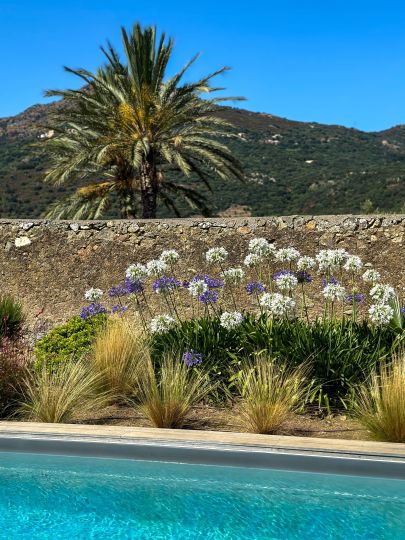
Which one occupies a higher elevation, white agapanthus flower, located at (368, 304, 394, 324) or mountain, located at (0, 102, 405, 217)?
mountain, located at (0, 102, 405, 217)

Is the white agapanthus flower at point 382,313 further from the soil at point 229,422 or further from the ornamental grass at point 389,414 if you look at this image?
the ornamental grass at point 389,414

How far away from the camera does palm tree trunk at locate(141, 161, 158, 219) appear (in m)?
20.0

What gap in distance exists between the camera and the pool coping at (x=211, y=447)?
203 inches

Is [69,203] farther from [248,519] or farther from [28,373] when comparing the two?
[248,519]

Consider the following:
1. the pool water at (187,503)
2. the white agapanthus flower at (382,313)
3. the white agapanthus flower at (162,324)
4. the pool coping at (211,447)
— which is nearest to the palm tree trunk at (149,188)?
the white agapanthus flower at (162,324)

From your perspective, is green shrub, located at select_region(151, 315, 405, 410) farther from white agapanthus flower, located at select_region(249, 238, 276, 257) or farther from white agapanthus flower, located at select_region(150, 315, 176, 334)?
white agapanthus flower, located at select_region(249, 238, 276, 257)

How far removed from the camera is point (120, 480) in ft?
18.5

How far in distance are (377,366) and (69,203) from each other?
53.4 ft

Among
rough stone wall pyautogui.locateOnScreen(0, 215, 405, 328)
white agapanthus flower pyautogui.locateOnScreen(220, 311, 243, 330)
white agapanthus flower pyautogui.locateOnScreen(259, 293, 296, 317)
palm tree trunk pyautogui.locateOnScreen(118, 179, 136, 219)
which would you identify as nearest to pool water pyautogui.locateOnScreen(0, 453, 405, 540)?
white agapanthus flower pyautogui.locateOnScreen(220, 311, 243, 330)

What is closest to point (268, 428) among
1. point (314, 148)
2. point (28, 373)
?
point (28, 373)

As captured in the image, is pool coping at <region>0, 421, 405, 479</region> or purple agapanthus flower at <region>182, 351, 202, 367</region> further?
purple agapanthus flower at <region>182, 351, 202, 367</region>

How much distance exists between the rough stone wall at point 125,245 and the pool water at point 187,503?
18.9 feet

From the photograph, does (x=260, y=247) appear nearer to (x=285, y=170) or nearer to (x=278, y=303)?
(x=278, y=303)

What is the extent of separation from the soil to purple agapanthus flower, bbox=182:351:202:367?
1.39ft
